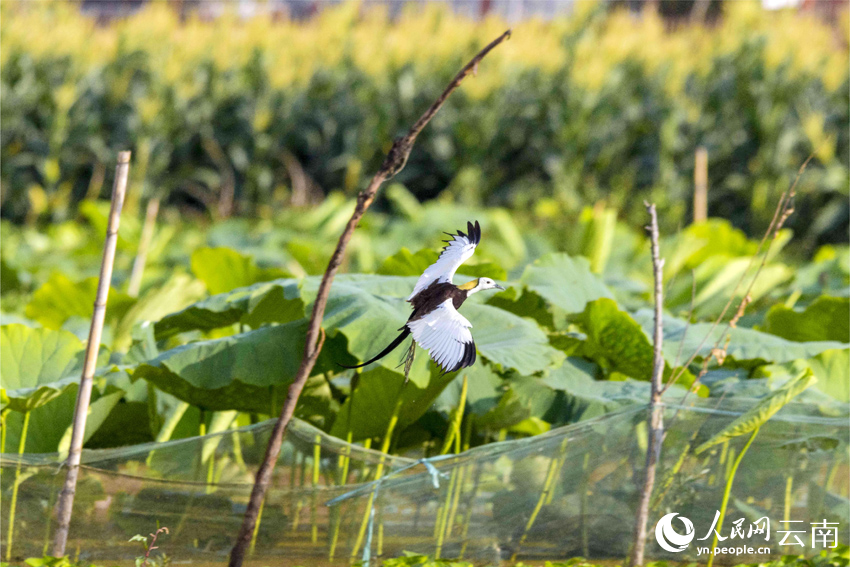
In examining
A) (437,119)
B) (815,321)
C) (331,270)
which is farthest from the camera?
(437,119)

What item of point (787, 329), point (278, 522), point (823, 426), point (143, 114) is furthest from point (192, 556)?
point (143, 114)

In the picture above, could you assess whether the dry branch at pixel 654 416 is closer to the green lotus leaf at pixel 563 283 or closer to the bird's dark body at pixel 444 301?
the green lotus leaf at pixel 563 283

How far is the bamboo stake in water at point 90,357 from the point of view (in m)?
0.93

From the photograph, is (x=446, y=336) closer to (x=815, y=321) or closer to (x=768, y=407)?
(x=768, y=407)

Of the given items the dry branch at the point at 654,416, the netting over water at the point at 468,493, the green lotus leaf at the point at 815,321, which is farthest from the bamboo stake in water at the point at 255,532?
the green lotus leaf at the point at 815,321

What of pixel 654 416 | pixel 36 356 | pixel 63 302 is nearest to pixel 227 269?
pixel 63 302

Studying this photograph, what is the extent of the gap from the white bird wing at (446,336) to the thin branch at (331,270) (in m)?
0.18

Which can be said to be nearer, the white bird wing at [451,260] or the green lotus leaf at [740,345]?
the white bird wing at [451,260]

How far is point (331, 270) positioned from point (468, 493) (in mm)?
484

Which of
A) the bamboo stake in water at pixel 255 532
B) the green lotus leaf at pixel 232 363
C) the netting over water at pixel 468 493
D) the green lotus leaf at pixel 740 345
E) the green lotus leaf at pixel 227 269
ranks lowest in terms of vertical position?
the bamboo stake in water at pixel 255 532

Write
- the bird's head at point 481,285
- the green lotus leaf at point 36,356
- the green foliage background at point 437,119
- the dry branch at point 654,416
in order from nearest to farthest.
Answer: the bird's head at point 481,285, the dry branch at point 654,416, the green lotus leaf at point 36,356, the green foliage background at point 437,119

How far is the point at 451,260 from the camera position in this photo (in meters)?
0.60

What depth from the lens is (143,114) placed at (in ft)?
15.0

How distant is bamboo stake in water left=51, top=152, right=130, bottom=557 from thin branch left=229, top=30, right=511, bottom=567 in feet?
0.83
